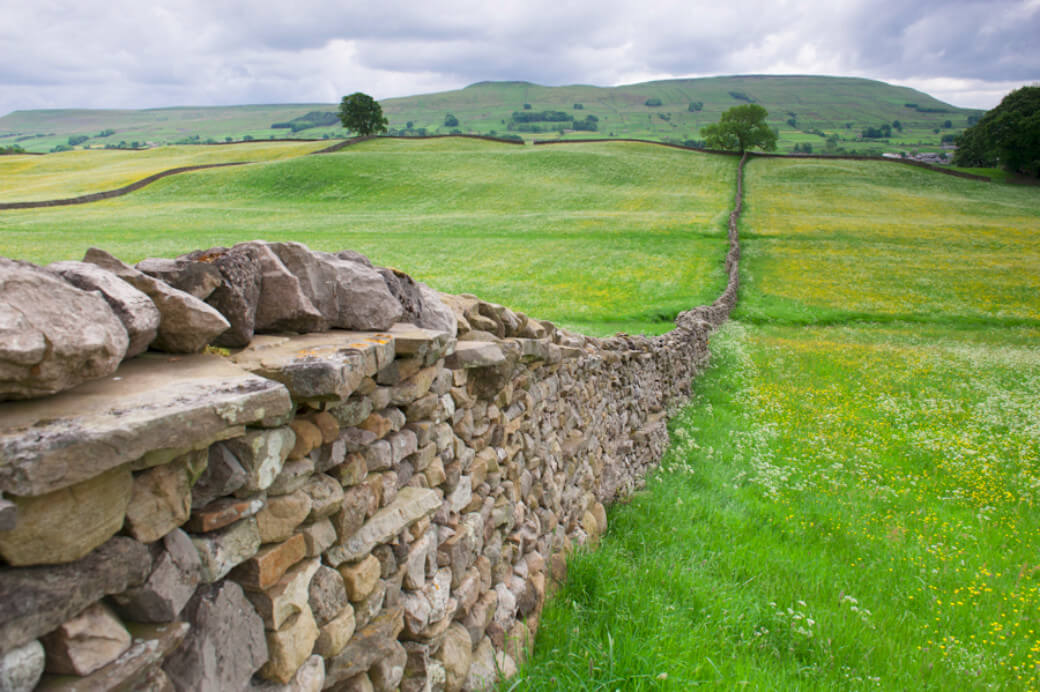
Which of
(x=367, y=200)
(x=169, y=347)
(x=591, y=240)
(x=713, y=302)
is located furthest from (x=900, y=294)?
(x=367, y=200)

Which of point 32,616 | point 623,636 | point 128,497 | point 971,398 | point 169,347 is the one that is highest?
point 169,347

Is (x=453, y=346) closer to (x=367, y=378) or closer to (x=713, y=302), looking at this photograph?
(x=367, y=378)

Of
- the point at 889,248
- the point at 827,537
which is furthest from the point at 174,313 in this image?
the point at 889,248

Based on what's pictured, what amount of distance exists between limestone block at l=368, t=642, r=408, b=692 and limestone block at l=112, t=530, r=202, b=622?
4.55 feet

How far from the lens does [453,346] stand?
15.2 feet

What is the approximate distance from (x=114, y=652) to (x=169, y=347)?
1457 mm

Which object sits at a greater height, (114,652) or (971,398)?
(114,652)

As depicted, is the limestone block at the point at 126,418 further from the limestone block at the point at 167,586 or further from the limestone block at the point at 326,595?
the limestone block at the point at 326,595

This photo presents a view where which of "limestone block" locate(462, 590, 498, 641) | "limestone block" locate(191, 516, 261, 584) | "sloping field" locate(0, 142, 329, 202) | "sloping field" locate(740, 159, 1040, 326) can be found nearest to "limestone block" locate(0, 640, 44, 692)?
"limestone block" locate(191, 516, 261, 584)

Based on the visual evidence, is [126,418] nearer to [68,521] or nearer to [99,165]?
[68,521]

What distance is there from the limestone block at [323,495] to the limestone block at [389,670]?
0.91 meters

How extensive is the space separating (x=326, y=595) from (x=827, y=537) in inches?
251

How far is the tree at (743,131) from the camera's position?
86625 millimetres

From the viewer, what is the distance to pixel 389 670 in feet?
11.5
